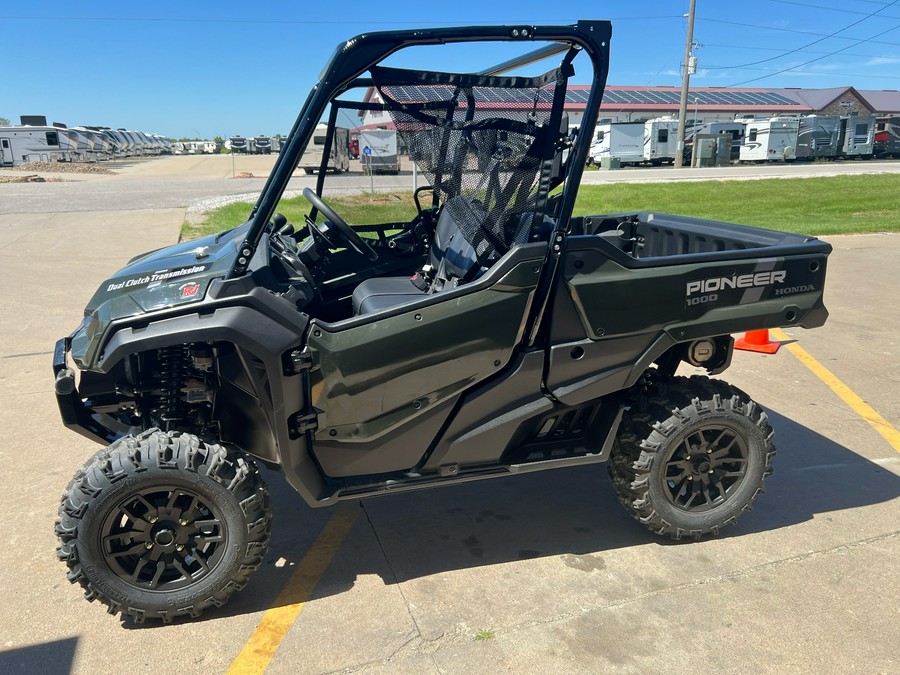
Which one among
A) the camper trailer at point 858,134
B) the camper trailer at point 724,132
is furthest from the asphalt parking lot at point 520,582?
the camper trailer at point 858,134

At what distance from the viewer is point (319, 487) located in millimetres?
2924

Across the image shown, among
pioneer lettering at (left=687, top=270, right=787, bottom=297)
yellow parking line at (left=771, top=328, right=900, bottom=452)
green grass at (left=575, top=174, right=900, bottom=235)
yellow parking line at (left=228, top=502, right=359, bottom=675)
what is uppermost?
pioneer lettering at (left=687, top=270, right=787, bottom=297)

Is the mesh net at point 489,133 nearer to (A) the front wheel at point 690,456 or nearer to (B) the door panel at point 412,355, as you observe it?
(B) the door panel at point 412,355

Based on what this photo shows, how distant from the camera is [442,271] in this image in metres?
3.55

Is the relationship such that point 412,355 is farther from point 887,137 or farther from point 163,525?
point 887,137

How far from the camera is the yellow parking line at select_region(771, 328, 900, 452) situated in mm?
4547

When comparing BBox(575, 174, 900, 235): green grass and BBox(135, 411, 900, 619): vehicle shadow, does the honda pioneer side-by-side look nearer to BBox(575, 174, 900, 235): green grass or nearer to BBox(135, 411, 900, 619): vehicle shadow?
BBox(135, 411, 900, 619): vehicle shadow

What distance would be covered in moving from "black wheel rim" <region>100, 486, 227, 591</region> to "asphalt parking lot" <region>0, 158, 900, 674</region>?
0.21m

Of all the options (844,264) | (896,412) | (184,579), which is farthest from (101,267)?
(844,264)

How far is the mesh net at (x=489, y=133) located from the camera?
117 inches

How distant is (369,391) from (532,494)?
4.81 ft

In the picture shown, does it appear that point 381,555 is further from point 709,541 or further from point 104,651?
point 709,541

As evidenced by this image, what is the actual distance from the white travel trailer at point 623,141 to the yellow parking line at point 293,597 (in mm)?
32928

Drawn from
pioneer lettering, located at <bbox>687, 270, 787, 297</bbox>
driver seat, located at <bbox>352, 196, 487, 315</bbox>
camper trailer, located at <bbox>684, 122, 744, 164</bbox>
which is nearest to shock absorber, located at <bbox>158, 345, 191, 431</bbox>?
driver seat, located at <bbox>352, 196, 487, 315</bbox>
